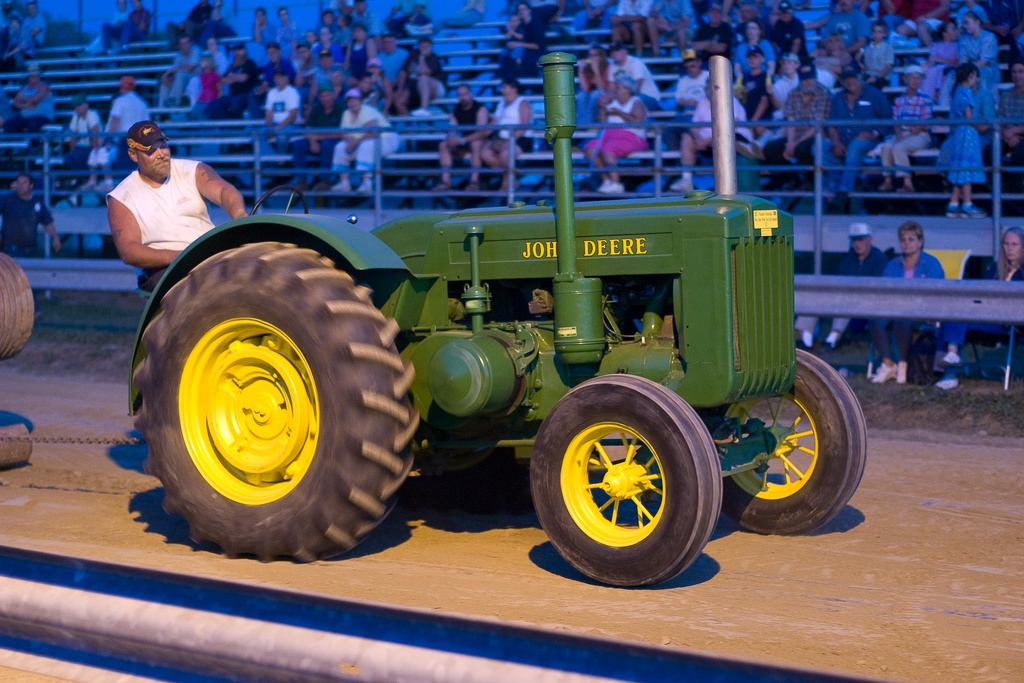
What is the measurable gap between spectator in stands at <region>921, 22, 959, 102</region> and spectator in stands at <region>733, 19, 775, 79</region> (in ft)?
4.91

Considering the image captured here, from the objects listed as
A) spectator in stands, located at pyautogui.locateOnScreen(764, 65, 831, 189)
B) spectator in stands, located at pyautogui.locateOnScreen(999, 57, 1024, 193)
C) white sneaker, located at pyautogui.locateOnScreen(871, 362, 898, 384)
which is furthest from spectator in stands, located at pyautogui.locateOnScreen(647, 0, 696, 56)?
white sneaker, located at pyautogui.locateOnScreen(871, 362, 898, 384)

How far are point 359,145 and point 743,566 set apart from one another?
961 centimetres

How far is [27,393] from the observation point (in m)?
9.56

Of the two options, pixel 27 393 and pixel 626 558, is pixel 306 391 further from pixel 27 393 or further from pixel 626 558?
pixel 27 393

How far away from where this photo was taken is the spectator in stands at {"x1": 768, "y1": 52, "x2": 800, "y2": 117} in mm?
11906

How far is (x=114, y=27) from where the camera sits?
19.7m

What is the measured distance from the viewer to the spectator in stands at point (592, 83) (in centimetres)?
1272

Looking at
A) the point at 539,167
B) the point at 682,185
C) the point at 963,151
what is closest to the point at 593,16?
the point at 539,167

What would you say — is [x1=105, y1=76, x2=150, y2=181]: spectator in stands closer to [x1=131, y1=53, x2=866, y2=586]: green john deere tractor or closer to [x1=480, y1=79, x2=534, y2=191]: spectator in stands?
[x1=480, y1=79, x2=534, y2=191]: spectator in stands

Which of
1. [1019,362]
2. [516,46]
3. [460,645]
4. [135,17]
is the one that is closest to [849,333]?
[1019,362]

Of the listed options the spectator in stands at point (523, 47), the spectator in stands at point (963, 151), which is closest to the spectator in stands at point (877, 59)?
the spectator in stands at point (963, 151)

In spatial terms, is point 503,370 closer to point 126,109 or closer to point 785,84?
point 785,84

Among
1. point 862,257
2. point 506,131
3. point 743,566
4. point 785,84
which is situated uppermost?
point 785,84

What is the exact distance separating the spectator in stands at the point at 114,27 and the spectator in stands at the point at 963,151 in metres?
13.7
